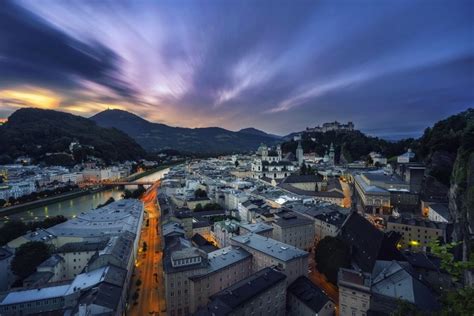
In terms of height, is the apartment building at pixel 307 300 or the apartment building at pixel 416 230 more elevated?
the apartment building at pixel 416 230

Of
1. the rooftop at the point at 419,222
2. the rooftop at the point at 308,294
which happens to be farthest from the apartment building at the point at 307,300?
the rooftop at the point at 419,222

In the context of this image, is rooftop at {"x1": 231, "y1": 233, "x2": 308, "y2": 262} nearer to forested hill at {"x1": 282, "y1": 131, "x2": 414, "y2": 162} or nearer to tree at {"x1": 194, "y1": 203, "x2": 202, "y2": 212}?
tree at {"x1": 194, "y1": 203, "x2": 202, "y2": 212}

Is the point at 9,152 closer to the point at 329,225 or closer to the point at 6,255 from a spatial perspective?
the point at 6,255

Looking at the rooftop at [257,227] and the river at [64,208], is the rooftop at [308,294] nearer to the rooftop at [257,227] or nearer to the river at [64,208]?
the rooftop at [257,227]

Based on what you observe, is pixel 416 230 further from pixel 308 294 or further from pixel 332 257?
pixel 308 294

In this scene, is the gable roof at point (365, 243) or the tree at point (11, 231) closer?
the gable roof at point (365, 243)

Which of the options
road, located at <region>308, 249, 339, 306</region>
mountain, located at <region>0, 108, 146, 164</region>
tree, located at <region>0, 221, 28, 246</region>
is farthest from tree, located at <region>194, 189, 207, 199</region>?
mountain, located at <region>0, 108, 146, 164</region>
